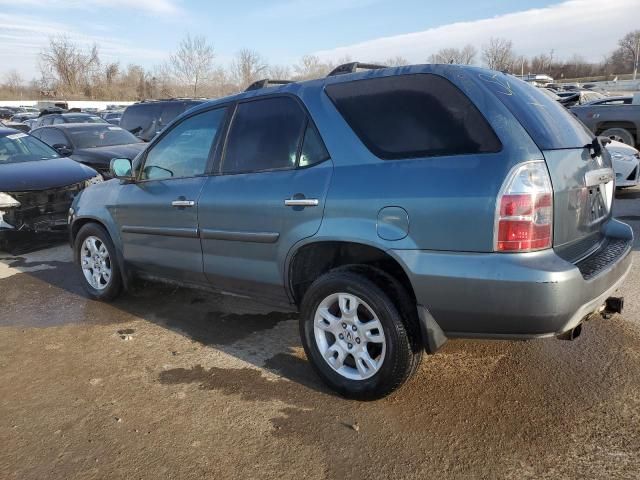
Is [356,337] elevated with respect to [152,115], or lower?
lower

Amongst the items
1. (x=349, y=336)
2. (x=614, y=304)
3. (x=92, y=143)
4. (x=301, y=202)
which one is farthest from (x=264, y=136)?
(x=92, y=143)

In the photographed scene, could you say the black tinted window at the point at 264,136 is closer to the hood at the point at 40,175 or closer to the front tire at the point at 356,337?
the front tire at the point at 356,337

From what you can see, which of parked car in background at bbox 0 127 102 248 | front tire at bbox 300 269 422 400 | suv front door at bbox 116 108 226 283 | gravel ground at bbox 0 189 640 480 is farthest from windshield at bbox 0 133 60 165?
front tire at bbox 300 269 422 400

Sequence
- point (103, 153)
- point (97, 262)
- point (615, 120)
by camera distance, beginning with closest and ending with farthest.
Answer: point (97, 262) → point (103, 153) → point (615, 120)

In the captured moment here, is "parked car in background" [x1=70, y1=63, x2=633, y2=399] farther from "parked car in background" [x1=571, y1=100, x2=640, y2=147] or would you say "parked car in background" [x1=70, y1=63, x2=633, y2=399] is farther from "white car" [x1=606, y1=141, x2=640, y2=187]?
"parked car in background" [x1=571, y1=100, x2=640, y2=147]

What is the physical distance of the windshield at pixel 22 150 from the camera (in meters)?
7.95

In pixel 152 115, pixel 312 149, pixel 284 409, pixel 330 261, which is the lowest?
pixel 284 409

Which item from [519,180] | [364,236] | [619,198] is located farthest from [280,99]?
[619,198]

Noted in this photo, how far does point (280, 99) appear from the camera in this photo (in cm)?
357

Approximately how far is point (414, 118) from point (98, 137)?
9.43 meters

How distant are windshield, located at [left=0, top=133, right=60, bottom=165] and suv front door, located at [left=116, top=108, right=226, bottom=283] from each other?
169 inches

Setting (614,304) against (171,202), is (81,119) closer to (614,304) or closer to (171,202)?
(171,202)

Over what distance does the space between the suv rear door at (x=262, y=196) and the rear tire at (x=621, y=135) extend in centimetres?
1007

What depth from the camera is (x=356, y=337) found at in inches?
122
